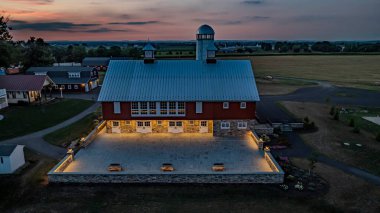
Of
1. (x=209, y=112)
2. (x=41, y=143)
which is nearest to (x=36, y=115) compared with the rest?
(x=41, y=143)

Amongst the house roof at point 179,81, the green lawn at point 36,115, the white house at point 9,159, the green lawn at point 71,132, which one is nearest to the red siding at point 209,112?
the house roof at point 179,81

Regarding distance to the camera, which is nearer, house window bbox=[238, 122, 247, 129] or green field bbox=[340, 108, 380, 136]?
house window bbox=[238, 122, 247, 129]

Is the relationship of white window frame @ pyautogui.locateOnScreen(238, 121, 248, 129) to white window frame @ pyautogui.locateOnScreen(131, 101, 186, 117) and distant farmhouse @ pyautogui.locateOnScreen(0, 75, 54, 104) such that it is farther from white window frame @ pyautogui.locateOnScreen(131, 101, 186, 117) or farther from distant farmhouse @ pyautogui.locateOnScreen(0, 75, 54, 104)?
distant farmhouse @ pyautogui.locateOnScreen(0, 75, 54, 104)

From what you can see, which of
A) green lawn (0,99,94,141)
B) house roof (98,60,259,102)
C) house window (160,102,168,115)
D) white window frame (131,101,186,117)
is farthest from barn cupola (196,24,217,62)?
green lawn (0,99,94,141)

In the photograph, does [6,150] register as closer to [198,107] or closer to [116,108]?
[116,108]

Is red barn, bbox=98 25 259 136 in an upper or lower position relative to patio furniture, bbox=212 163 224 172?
upper

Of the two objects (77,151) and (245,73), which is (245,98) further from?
(77,151)

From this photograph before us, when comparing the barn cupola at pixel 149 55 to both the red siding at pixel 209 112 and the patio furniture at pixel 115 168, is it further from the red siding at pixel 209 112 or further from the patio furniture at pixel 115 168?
the patio furniture at pixel 115 168
